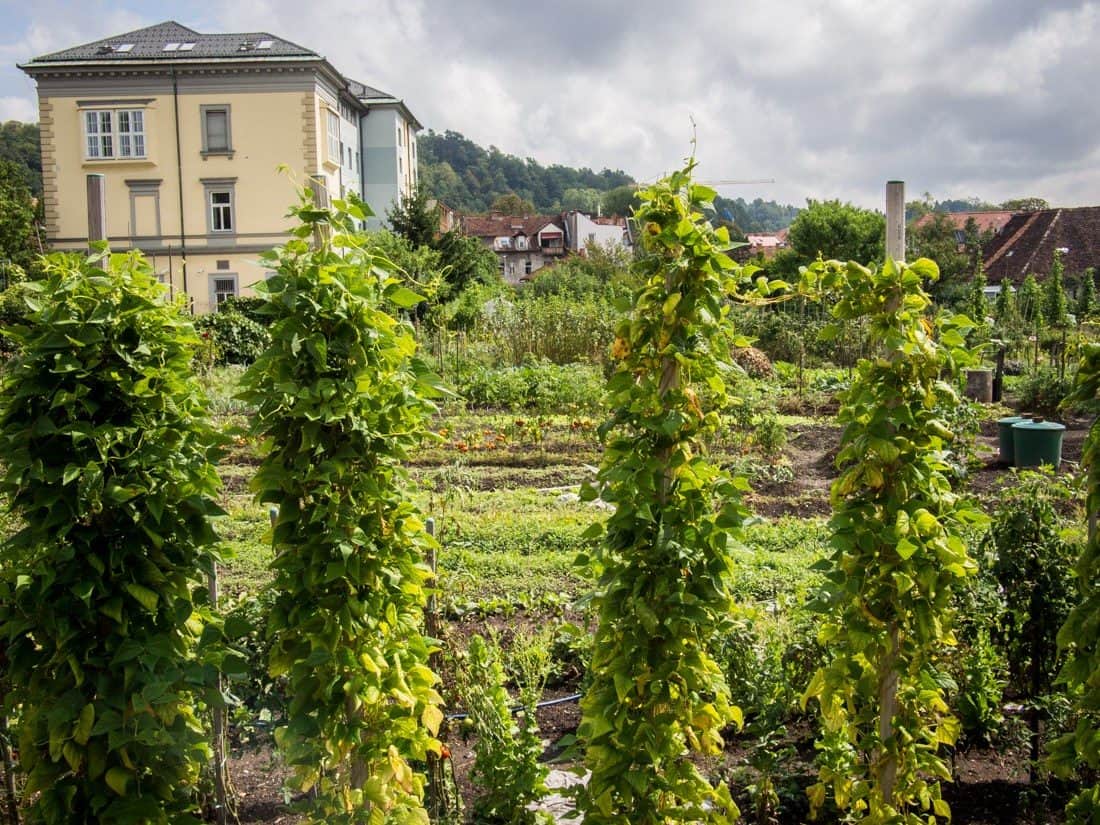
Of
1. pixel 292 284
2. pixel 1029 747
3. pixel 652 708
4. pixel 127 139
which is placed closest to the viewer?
pixel 292 284

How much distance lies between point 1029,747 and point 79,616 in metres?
3.26

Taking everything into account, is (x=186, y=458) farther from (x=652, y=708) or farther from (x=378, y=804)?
(x=652, y=708)

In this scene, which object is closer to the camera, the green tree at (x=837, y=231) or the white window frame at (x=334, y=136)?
the white window frame at (x=334, y=136)

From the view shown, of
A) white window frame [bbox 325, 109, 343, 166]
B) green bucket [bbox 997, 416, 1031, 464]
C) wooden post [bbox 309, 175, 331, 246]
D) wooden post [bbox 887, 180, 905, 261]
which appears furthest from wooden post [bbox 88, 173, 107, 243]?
white window frame [bbox 325, 109, 343, 166]

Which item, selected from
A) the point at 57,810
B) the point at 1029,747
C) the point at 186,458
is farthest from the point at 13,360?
the point at 1029,747

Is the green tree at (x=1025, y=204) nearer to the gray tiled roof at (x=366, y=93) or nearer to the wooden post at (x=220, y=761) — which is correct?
the gray tiled roof at (x=366, y=93)

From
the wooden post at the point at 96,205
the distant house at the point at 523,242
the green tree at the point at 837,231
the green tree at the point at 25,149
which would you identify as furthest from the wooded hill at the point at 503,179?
the wooden post at the point at 96,205

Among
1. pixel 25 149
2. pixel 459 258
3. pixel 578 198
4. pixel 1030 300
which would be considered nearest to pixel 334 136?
pixel 459 258

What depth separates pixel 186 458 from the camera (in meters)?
2.60

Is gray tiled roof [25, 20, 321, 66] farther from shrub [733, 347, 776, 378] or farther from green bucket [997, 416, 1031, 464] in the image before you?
green bucket [997, 416, 1031, 464]

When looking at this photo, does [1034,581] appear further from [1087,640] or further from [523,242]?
[523,242]

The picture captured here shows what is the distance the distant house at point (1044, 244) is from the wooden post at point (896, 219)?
125 ft

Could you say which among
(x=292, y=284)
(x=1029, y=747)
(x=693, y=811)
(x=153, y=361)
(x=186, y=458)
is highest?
(x=292, y=284)

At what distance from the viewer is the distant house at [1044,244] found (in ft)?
121
